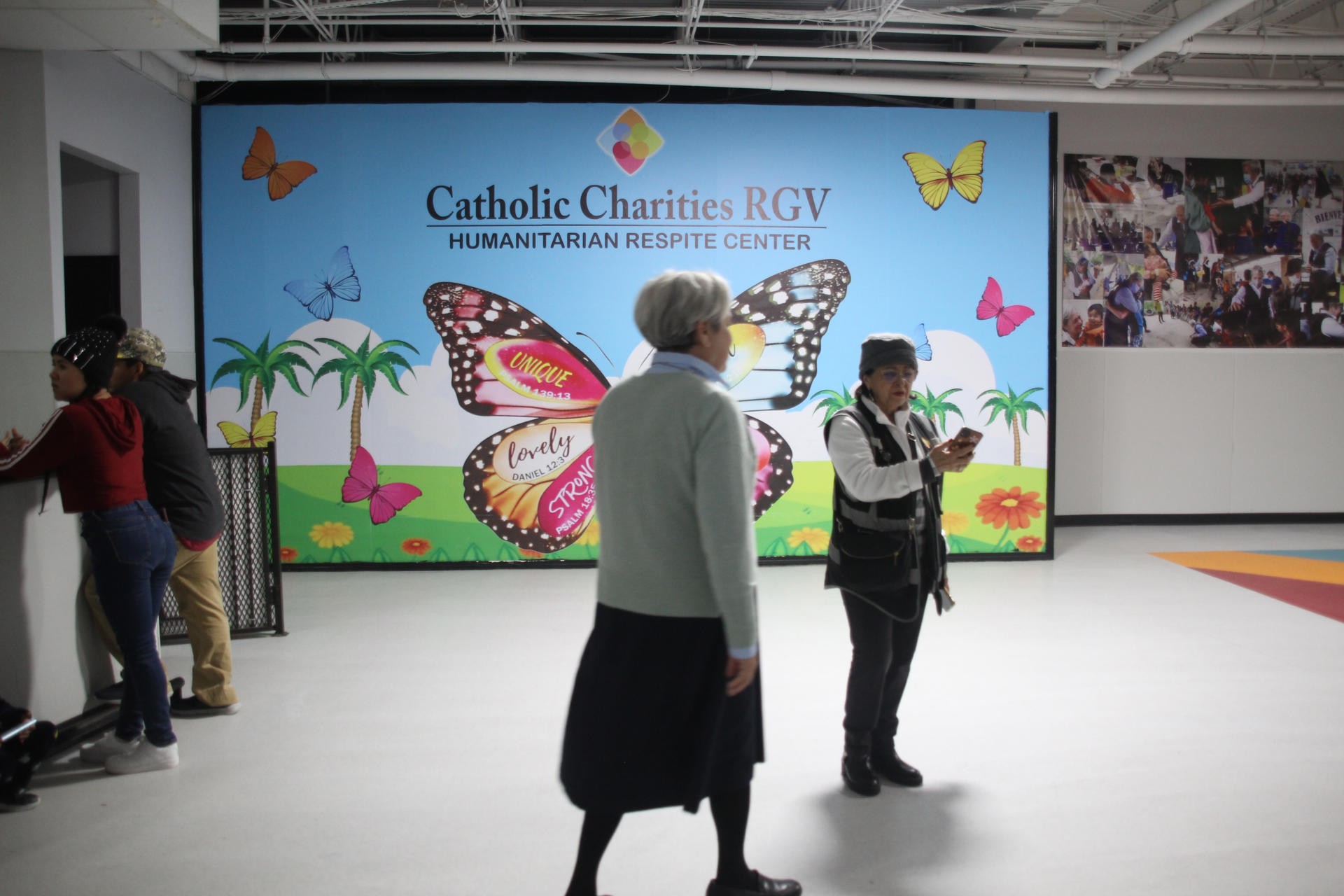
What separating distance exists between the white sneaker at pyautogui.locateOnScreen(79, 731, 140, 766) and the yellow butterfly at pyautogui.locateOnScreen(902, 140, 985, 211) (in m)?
5.32

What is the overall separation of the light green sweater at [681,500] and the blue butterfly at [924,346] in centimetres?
458

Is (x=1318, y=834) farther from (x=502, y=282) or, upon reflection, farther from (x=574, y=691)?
(x=502, y=282)

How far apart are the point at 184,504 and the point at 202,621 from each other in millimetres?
465

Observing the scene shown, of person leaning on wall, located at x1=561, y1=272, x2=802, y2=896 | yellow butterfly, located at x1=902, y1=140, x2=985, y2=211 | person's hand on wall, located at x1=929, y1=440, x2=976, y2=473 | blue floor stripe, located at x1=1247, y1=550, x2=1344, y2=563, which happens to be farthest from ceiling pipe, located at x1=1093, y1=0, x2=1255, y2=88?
person leaning on wall, located at x1=561, y1=272, x2=802, y2=896

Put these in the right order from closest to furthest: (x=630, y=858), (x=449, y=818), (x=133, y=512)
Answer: (x=630, y=858) → (x=449, y=818) → (x=133, y=512)

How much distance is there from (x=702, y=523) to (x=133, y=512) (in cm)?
201

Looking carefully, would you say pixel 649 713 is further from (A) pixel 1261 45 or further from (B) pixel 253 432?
(A) pixel 1261 45

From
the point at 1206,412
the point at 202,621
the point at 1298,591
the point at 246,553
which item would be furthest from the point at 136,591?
the point at 1206,412

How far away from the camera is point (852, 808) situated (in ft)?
8.50

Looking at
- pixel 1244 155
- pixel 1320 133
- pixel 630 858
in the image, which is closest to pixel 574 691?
pixel 630 858

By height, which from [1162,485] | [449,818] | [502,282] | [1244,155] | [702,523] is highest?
[1244,155]

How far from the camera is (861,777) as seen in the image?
2662 millimetres

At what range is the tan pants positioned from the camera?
318 centimetres

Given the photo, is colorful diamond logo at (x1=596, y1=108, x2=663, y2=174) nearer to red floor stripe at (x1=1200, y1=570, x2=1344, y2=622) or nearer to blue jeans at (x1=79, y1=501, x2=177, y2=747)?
blue jeans at (x1=79, y1=501, x2=177, y2=747)
